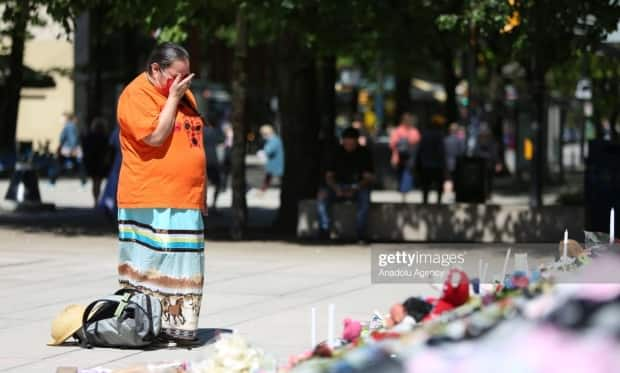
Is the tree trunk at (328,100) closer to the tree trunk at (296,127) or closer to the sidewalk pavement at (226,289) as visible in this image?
the tree trunk at (296,127)

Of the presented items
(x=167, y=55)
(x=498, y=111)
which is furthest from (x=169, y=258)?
(x=498, y=111)

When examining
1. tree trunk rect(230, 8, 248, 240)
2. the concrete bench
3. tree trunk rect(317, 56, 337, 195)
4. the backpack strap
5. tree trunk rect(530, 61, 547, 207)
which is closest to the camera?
the backpack strap

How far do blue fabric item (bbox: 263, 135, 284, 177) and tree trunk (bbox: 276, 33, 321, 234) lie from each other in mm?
10223

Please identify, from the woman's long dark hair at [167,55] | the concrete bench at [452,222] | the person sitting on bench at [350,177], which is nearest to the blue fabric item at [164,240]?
the woman's long dark hair at [167,55]

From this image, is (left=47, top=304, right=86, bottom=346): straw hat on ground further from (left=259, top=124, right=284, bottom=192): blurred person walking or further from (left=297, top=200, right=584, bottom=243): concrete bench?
(left=259, top=124, right=284, bottom=192): blurred person walking

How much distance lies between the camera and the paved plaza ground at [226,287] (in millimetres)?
9305

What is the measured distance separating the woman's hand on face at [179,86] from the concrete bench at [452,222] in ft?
31.8

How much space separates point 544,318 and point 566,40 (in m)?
14.0

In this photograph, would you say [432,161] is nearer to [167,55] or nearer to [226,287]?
[226,287]

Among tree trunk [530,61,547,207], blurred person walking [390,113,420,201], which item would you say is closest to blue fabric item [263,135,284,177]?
blurred person walking [390,113,420,201]

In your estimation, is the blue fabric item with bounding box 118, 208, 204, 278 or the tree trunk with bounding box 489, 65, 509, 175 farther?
the tree trunk with bounding box 489, 65, 509, 175

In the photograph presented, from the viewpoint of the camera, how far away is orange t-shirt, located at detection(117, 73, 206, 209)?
9.55 metres

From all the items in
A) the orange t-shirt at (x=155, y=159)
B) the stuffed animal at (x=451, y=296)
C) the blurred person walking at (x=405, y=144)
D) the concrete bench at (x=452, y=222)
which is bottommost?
the stuffed animal at (x=451, y=296)

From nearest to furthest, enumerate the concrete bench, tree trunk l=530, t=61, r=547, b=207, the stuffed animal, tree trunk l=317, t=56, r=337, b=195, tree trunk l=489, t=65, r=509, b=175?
the stuffed animal
the concrete bench
tree trunk l=530, t=61, r=547, b=207
tree trunk l=317, t=56, r=337, b=195
tree trunk l=489, t=65, r=509, b=175
